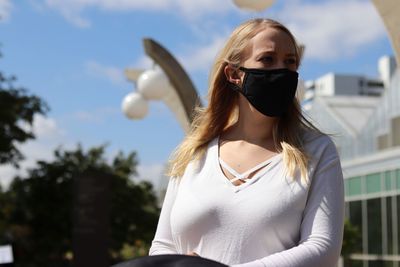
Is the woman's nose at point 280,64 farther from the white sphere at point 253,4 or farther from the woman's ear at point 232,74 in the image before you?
the white sphere at point 253,4

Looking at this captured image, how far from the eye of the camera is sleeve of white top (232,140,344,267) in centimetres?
203

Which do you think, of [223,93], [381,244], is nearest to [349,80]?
[381,244]

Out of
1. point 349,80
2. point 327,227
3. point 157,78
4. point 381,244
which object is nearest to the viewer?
point 327,227

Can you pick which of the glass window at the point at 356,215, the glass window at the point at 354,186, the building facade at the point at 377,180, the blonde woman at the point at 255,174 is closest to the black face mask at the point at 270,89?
the blonde woman at the point at 255,174

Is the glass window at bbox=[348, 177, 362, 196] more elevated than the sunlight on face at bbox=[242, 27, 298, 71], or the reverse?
the glass window at bbox=[348, 177, 362, 196]

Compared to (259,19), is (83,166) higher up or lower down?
higher up

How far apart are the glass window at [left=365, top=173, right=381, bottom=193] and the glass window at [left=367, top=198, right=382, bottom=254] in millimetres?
377

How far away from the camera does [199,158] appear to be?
240 cm

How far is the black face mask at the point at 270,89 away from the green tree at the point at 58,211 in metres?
33.5

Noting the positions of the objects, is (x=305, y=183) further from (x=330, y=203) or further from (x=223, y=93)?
(x=223, y=93)

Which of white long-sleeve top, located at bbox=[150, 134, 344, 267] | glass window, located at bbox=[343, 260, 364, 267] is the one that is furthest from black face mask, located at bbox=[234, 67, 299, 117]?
glass window, located at bbox=[343, 260, 364, 267]

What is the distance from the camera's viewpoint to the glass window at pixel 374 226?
30.3 m

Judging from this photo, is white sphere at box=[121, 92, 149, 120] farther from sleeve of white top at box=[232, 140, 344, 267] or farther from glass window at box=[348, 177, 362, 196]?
glass window at box=[348, 177, 362, 196]

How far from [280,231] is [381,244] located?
2889 cm
